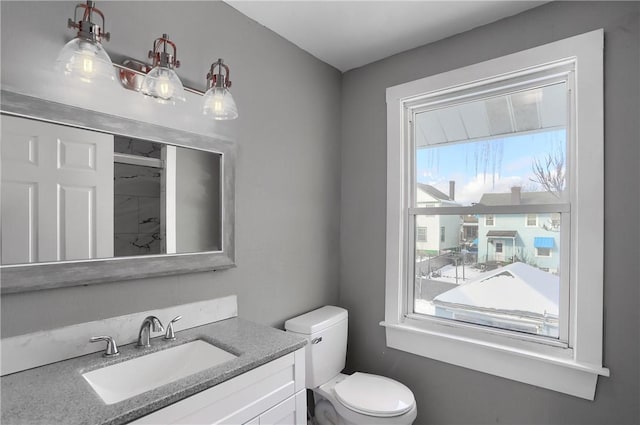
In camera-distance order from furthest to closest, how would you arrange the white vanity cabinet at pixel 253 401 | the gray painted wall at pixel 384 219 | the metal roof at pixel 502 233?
the metal roof at pixel 502 233, the gray painted wall at pixel 384 219, the white vanity cabinet at pixel 253 401

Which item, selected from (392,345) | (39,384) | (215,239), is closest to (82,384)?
(39,384)

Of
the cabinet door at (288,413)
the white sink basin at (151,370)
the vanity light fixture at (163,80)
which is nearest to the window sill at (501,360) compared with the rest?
the cabinet door at (288,413)

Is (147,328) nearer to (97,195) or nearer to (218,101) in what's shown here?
(97,195)

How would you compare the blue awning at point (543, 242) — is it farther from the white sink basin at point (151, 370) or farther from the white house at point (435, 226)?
the white sink basin at point (151, 370)

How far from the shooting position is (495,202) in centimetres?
181

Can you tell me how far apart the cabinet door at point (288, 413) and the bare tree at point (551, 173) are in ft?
5.06

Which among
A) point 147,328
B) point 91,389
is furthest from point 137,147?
point 91,389

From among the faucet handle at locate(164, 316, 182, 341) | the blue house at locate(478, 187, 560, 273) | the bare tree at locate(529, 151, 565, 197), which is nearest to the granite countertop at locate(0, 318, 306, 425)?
the faucet handle at locate(164, 316, 182, 341)

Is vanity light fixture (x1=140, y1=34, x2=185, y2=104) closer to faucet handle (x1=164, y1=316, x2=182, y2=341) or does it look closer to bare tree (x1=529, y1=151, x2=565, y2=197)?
faucet handle (x1=164, y1=316, x2=182, y2=341)

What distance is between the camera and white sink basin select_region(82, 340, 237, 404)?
106 centimetres

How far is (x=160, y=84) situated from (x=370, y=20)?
1157 mm

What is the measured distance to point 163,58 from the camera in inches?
48.6

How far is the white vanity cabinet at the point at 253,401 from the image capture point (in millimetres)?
950

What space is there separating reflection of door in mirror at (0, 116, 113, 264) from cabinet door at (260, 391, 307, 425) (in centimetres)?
83
